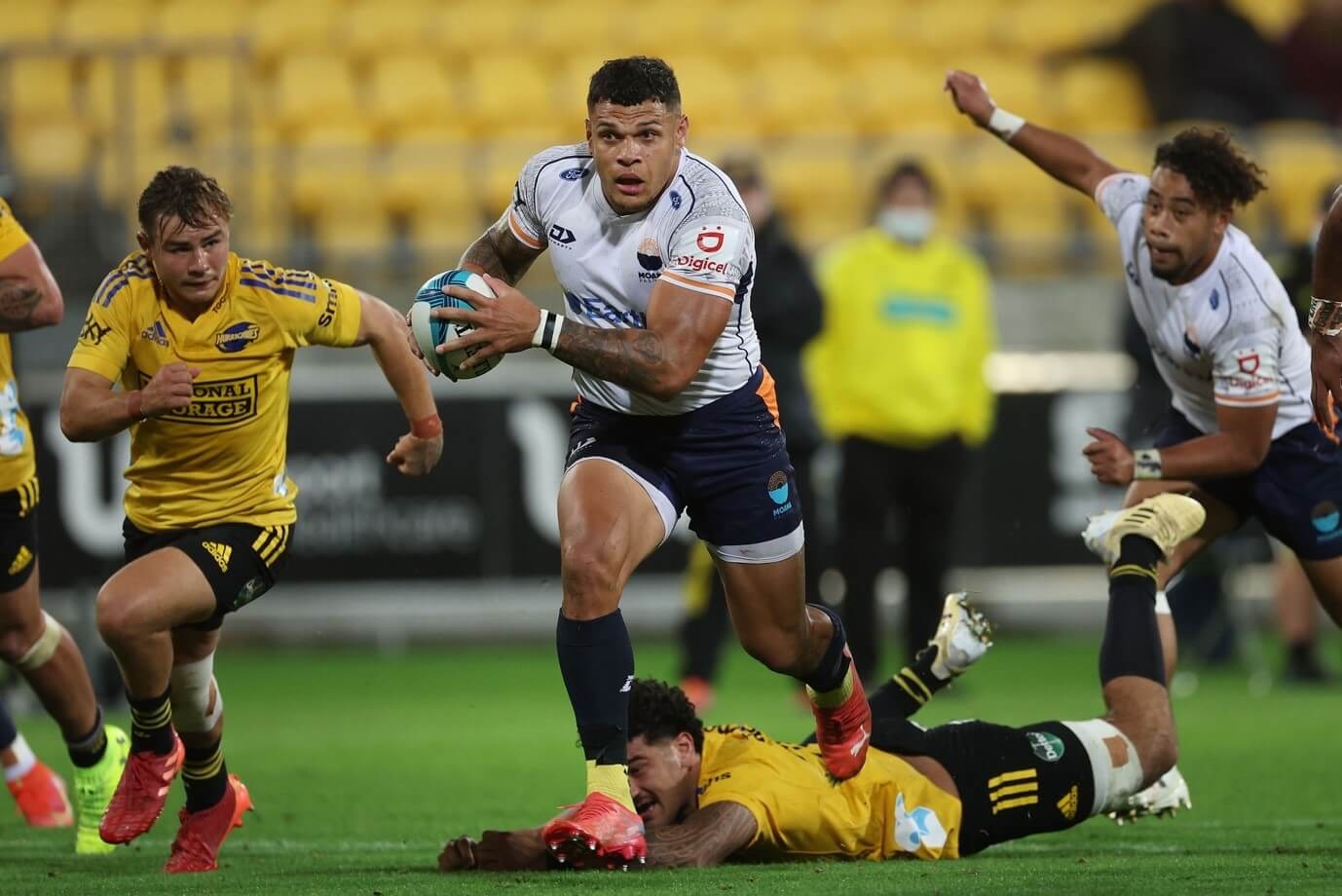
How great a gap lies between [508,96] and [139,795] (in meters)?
10.6

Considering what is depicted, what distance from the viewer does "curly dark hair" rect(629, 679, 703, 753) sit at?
18.9ft

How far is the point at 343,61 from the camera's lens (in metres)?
16.0

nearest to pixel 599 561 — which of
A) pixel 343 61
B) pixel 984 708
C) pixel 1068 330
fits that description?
pixel 984 708

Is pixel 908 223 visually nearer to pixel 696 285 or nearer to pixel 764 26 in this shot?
pixel 696 285

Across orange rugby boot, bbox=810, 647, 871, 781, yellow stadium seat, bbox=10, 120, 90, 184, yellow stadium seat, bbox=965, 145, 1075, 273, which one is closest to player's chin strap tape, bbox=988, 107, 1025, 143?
orange rugby boot, bbox=810, 647, 871, 781

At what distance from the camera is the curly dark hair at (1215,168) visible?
659cm

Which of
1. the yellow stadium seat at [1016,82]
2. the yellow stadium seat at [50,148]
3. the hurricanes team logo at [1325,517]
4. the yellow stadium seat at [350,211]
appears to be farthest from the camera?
the yellow stadium seat at [1016,82]

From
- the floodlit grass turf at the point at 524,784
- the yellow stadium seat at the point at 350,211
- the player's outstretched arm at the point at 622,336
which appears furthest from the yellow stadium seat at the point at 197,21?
the player's outstretched arm at the point at 622,336

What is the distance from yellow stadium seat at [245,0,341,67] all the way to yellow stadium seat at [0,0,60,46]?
4.90ft

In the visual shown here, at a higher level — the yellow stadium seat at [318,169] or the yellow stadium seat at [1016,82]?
the yellow stadium seat at [1016,82]

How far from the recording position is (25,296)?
6398 millimetres

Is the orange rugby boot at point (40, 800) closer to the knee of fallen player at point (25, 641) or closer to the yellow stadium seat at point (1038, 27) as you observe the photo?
the knee of fallen player at point (25, 641)

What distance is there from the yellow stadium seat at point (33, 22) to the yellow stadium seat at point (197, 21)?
76cm

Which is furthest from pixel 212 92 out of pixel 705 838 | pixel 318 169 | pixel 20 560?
pixel 705 838
